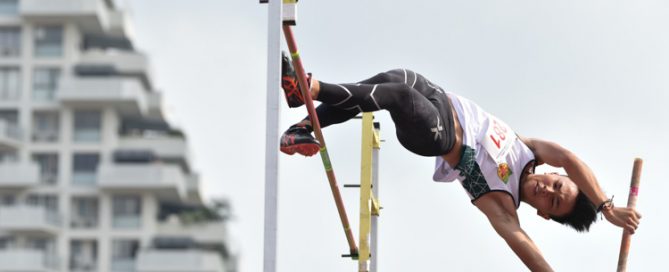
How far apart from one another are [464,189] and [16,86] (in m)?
45.8

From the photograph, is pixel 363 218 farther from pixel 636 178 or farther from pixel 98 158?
pixel 98 158

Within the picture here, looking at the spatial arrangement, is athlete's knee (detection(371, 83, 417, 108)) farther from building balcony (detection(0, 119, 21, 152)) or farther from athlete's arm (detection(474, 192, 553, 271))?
building balcony (detection(0, 119, 21, 152))

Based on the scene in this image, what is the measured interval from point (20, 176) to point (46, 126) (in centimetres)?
230

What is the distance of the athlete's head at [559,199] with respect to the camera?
8750 mm

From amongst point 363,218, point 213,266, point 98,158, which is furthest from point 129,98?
point 363,218

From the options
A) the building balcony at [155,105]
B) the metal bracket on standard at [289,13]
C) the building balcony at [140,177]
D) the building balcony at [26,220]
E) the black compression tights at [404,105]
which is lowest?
the building balcony at [26,220]

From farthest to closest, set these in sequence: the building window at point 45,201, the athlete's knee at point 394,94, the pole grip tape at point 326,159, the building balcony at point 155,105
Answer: the building balcony at point 155,105, the building window at point 45,201, the pole grip tape at point 326,159, the athlete's knee at point 394,94

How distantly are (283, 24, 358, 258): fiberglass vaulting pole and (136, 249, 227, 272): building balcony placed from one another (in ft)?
143

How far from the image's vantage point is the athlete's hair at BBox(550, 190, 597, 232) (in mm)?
8844

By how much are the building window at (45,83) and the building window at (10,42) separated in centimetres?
98

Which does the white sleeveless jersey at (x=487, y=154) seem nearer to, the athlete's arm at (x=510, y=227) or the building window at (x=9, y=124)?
the athlete's arm at (x=510, y=227)

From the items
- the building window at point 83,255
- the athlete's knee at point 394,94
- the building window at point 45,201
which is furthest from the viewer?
the building window at point 45,201

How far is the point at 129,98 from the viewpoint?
5425 cm

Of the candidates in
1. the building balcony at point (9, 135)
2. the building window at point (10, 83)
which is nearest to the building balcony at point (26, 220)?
the building balcony at point (9, 135)
